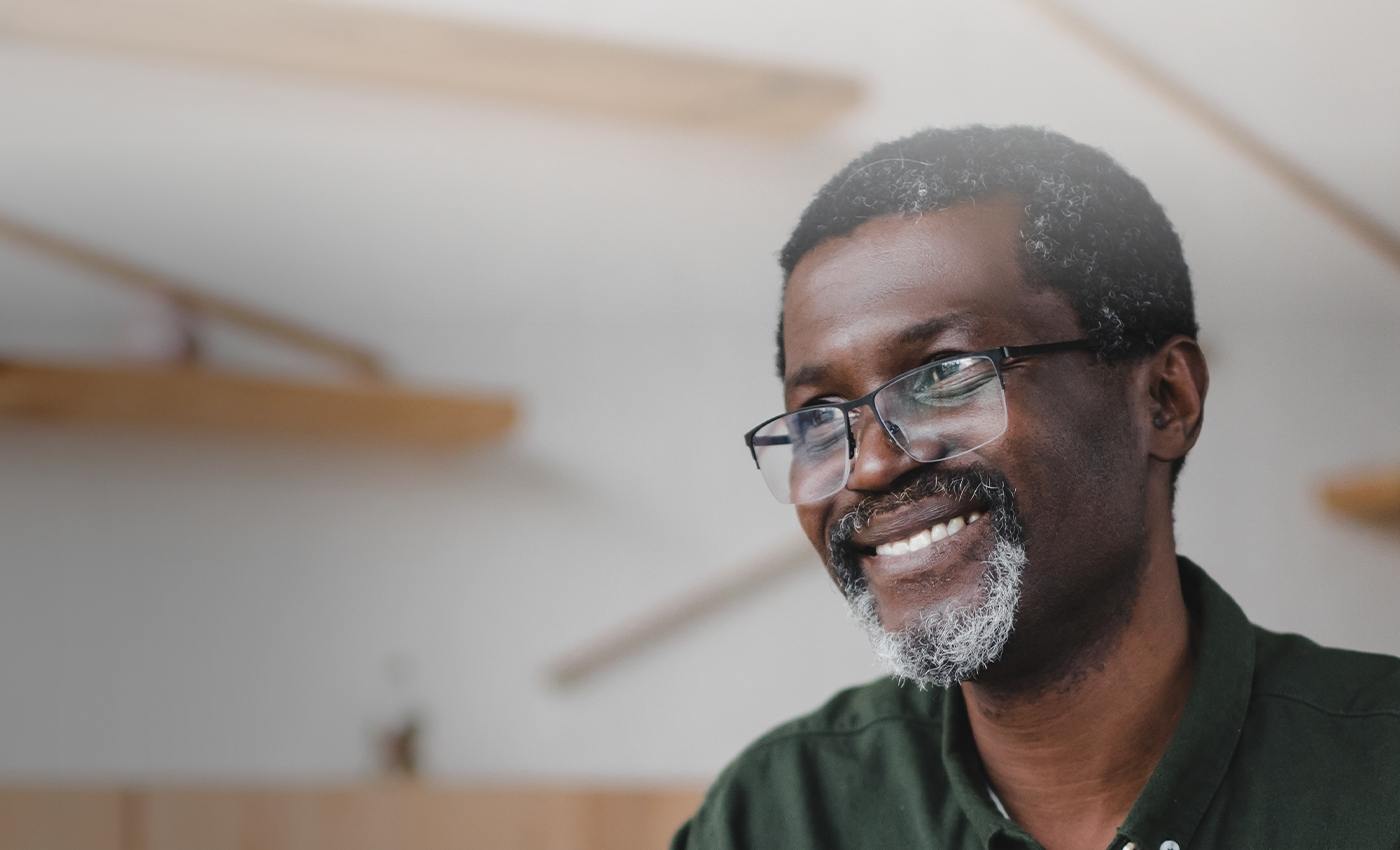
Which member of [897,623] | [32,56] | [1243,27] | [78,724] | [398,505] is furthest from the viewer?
[398,505]

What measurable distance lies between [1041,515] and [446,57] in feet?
4.21

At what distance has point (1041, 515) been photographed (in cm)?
78

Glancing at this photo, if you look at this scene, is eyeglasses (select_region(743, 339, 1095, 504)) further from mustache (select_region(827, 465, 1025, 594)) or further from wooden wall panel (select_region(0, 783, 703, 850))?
wooden wall panel (select_region(0, 783, 703, 850))

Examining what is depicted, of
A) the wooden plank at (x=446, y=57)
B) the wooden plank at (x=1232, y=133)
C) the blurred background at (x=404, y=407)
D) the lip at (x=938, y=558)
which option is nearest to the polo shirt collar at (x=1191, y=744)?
the lip at (x=938, y=558)

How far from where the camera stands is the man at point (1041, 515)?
2.55 ft

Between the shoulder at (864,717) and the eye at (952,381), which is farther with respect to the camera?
the shoulder at (864,717)

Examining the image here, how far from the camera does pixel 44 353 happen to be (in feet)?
6.17

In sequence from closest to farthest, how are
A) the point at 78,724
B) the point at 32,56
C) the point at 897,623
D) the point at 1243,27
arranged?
the point at 897,623
the point at 1243,27
the point at 32,56
the point at 78,724

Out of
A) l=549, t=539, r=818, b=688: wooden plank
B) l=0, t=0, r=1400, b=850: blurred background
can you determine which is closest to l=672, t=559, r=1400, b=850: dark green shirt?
l=0, t=0, r=1400, b=850: blurred background

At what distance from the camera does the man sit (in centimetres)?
78

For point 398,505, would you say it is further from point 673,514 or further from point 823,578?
point 823,578

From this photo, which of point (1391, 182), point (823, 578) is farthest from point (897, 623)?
point (823, 578)

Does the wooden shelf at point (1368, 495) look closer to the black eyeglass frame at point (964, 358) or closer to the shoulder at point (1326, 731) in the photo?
the shoulder at point (1326, 731)

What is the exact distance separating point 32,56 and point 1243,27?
1369mm
